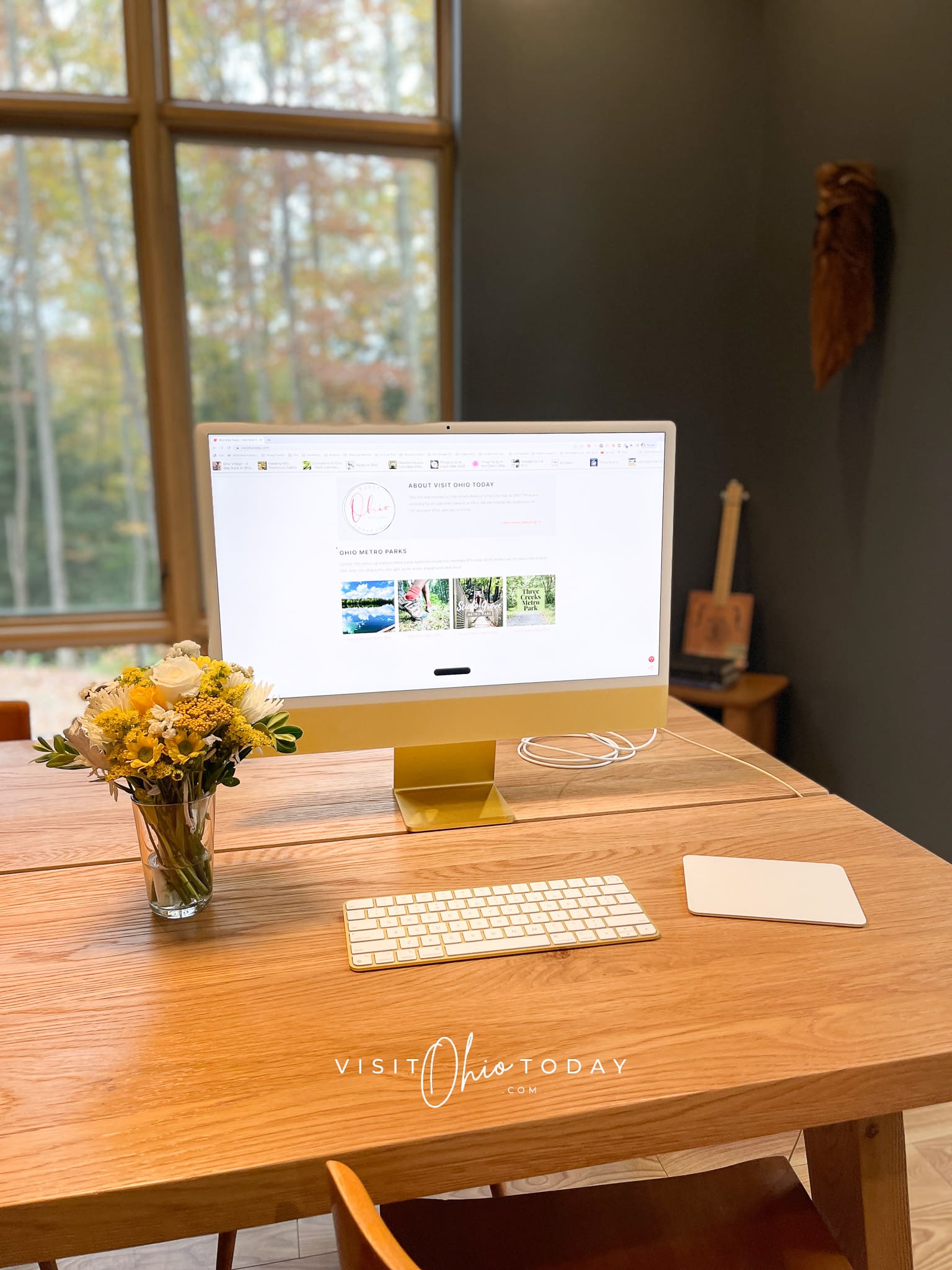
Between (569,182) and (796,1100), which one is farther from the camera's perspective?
(569,182)

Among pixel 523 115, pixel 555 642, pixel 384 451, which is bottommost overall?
pixel 555 642

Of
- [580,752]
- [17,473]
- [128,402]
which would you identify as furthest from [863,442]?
[17,473]

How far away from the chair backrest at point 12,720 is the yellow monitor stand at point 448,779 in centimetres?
81

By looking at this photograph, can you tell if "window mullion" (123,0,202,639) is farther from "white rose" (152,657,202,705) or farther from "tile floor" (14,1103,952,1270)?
"white rose" (152,657,202,705)

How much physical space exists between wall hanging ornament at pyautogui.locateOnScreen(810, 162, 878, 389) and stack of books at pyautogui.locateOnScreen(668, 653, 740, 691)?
3.01 feet

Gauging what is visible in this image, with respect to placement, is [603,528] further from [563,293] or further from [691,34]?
[691,34]

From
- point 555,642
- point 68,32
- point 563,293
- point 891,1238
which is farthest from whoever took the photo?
point 563,293

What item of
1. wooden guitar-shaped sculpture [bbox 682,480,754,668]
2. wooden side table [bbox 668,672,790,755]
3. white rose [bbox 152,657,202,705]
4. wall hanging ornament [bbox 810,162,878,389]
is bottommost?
wooden side table [bbox 668,672,790,755]

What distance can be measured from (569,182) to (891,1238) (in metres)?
2.83

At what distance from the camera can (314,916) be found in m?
0.98

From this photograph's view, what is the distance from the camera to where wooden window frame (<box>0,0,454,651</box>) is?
279 cm

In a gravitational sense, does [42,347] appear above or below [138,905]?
above

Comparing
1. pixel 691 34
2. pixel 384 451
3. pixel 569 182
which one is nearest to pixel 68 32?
pixel 569 182

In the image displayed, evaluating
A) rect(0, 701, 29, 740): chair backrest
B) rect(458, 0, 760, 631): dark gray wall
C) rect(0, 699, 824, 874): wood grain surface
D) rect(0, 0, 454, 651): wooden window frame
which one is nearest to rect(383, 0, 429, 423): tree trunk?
rect(0, 0, 454, 651): wooden window frame
